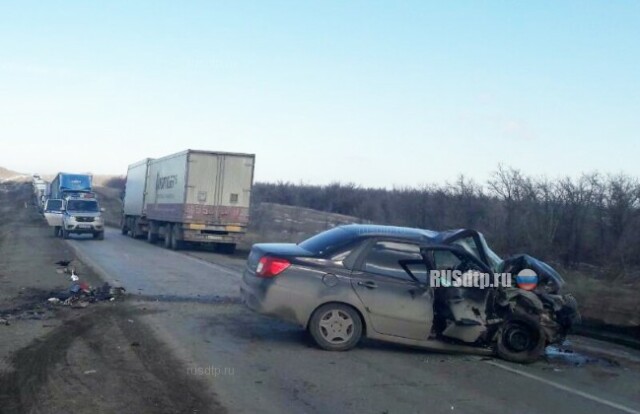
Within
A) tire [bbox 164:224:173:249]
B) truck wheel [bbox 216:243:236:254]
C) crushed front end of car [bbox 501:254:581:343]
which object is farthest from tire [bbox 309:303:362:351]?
tire [bbox 164:224:173:249]

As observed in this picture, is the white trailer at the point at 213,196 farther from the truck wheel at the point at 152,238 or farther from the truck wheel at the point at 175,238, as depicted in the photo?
the truck wheel at the point at 152,238

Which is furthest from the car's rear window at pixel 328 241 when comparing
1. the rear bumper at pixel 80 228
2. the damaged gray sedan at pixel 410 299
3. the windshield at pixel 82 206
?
the windshield at pixel 82 206

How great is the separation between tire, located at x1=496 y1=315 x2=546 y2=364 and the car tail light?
2.78 m

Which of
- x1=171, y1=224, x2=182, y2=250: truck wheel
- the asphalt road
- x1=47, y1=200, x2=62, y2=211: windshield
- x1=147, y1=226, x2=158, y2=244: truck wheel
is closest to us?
the asphalt road

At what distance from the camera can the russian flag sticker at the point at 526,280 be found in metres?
9.48

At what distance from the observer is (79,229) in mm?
33219

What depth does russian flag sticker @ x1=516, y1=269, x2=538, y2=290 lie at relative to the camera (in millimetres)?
9484

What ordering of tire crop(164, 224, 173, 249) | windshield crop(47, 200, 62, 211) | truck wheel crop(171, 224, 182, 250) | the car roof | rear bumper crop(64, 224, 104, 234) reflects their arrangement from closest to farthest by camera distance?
the car roof < truck wheel crop(171, 224, 182, 250) < tire crop(164, 224, 173, 249) < rear bumper crop(64, 224, 104, 234) < windshield crop(47, 200, 62, 211)

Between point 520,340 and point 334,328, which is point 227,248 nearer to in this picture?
point 334,328

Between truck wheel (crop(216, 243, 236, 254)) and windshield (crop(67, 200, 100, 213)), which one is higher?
windshield (crop(67, 200, 100, 213))

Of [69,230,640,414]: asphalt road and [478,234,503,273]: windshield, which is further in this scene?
[478,234,503,273]: windshield

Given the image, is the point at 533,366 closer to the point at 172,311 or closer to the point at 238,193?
the point at 172,311

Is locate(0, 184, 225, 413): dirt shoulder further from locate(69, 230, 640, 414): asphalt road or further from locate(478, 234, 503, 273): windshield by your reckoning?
locate(478, 234, 503, 273): windshield

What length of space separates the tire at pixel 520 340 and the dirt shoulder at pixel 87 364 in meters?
3.97
